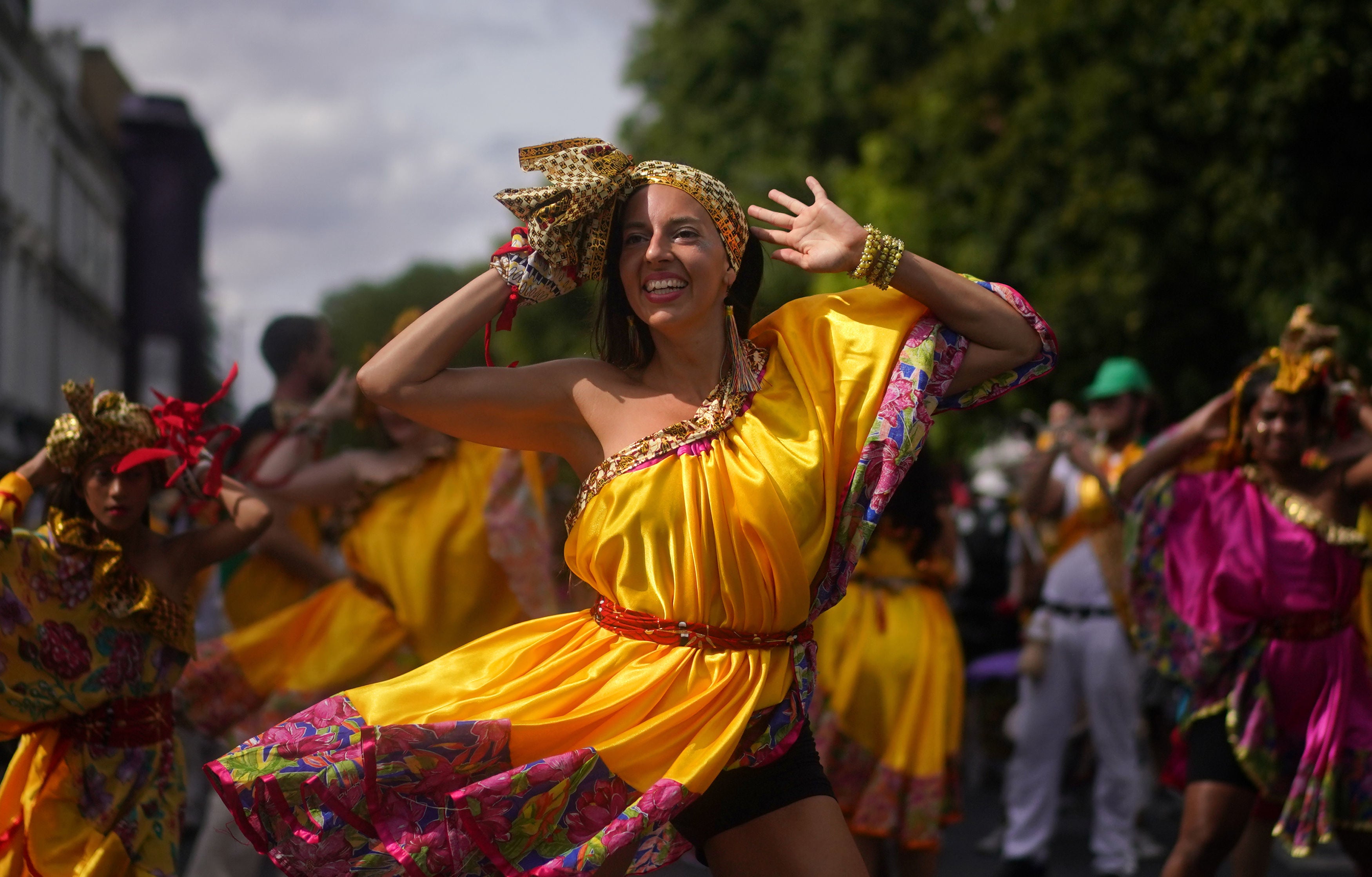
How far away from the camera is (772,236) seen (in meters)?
3.52

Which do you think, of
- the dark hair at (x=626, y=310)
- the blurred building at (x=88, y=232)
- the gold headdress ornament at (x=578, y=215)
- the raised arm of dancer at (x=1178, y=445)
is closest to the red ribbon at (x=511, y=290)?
the gold headdress ornament at (x=578, y=215)

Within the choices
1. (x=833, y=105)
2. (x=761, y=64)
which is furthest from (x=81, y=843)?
(x=761, y=64)

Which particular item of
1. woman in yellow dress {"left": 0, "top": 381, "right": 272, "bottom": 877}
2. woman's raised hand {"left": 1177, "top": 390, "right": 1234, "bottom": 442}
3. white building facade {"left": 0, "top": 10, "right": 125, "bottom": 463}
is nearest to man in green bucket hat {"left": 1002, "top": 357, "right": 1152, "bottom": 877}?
woman's raised hand {"left": 1177, "top": 390, "right": 1234, "bottom": 442}

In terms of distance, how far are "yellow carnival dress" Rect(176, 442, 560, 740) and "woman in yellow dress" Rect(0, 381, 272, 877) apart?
143cm

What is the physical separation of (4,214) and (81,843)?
28.3 meters

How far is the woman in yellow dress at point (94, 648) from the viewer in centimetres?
414

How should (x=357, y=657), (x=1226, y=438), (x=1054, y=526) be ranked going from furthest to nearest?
1. (x=1054, y=526)
2. (x=357, y=657)
3. (x=1226, y=438)

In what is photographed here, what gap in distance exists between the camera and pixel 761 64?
2755cm

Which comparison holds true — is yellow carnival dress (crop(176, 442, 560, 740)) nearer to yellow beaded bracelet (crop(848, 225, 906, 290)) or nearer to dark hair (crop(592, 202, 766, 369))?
dark hair (crop(592, 202, 766, 369))

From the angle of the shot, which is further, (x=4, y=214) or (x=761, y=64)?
(x=4, y=214)

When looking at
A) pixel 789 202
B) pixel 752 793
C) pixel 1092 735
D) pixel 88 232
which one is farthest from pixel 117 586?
pixel 88 232

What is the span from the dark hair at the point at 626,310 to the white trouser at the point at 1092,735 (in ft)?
13.7

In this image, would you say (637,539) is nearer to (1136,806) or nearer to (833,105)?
(1136,806)

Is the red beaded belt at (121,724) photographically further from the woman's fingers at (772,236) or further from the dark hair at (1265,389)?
the dark hair at (1265,389)
